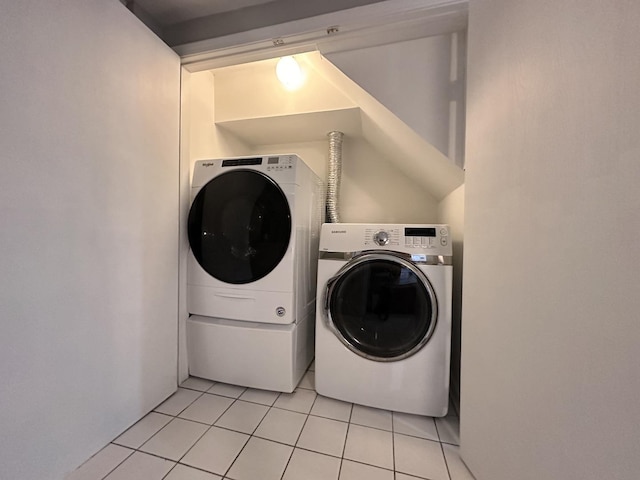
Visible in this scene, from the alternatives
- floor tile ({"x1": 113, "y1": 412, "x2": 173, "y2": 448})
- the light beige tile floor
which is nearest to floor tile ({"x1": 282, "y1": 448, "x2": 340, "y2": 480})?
the light beige tile floor

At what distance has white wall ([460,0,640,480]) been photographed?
41 centimetres

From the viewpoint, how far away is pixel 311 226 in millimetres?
1506

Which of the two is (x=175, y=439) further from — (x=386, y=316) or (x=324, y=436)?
(x=386, y=316)

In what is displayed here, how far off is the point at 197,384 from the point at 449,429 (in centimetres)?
134

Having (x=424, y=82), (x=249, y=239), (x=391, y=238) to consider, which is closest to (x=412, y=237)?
(x=391, y=238)

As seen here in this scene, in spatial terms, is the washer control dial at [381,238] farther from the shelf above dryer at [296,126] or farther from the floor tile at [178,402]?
the floor tile at [178,402]

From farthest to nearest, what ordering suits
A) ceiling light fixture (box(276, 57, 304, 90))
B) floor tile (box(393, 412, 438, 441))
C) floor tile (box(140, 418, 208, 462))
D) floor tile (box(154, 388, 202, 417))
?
ceiling light fixture (box(276, 57, 304, 90)) → floor tile (box(154, 388, 202, 417)) → floor tile (box(393, 412, 438, 441)) → floor tile (box(140, 418, 208, 462))

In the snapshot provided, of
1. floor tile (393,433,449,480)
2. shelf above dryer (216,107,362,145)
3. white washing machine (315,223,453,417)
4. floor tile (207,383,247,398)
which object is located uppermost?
shelf above dryer (216,107,362,145)

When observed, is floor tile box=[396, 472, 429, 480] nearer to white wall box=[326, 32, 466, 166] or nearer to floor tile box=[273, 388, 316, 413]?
floor tile box=[273, 388, 316, 413]

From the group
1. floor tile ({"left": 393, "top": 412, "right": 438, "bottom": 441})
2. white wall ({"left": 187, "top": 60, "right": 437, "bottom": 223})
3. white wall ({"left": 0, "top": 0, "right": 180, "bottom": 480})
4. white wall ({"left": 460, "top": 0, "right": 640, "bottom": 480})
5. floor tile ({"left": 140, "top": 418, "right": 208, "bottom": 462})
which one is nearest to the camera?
white wall ({"left": 460, "top": 0, "right": 640, "bottom": 480})

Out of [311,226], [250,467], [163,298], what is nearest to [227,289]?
[163,298]

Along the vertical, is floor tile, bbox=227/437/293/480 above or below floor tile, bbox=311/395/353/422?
above

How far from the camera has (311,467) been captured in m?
0.88

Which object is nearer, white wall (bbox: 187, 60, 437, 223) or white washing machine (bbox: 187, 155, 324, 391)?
white washing machine (bbox: 187, 155, 324, 391)
